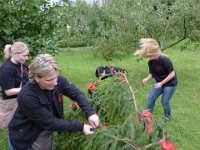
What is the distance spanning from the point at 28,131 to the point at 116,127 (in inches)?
31.1

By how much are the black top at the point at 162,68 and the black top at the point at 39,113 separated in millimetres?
3028

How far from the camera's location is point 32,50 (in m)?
6.32

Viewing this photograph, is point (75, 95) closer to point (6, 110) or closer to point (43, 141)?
point (43, 141)

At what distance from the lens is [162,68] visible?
594 centimetres

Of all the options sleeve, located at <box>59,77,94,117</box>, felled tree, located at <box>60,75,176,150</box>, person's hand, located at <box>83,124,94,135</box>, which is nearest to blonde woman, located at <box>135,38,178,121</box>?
felled tree, located at <box>60,75,176,150</box>

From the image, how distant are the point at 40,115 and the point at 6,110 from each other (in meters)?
1.54

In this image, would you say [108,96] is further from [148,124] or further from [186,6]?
[186,6]

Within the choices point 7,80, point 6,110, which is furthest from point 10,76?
point 6,110

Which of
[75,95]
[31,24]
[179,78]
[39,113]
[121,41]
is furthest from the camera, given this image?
[179,78]

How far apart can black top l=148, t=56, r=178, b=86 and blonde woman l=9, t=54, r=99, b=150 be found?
3028 millimetres

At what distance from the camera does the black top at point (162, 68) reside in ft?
19.2

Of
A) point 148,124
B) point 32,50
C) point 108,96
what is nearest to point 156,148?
point 148,124

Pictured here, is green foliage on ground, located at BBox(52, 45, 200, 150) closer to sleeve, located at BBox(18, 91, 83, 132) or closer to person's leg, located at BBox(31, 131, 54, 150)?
sleeve, located at BBox(18, 91, 83, 132)

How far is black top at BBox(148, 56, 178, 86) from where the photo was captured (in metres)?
5.84
